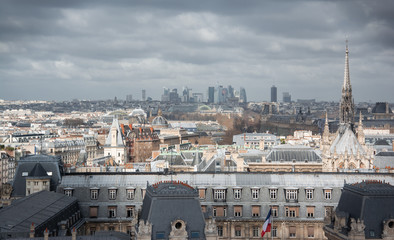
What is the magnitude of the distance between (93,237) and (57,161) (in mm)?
24288

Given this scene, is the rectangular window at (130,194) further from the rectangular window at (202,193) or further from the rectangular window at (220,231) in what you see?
the rectangular window at (220,231)

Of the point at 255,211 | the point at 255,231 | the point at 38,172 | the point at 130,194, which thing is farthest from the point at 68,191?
the point at 255,231

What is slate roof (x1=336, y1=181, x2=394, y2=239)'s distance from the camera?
148 ft

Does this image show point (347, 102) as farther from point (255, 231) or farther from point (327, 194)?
point (255, 231)

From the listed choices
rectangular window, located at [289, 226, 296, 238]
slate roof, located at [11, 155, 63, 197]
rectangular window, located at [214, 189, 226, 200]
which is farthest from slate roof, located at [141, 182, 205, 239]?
slate roof, located at [11, 155, 63, 197]

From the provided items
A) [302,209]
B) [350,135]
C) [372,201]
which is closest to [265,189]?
[302,209]

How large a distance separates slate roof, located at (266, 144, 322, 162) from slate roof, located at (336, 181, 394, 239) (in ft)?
218

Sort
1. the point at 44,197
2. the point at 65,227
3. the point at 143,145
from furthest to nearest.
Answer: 1. the point at 143,145
2. the point at 44,197
3. the point at 65,227

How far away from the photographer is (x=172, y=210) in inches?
1747

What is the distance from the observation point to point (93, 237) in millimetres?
44562

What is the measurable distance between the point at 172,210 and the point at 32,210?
12.9 metres

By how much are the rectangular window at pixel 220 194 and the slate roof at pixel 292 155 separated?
5097 centimetres

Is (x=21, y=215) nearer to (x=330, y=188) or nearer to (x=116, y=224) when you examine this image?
(x=116, y=224)

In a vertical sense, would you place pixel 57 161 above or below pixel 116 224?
above
